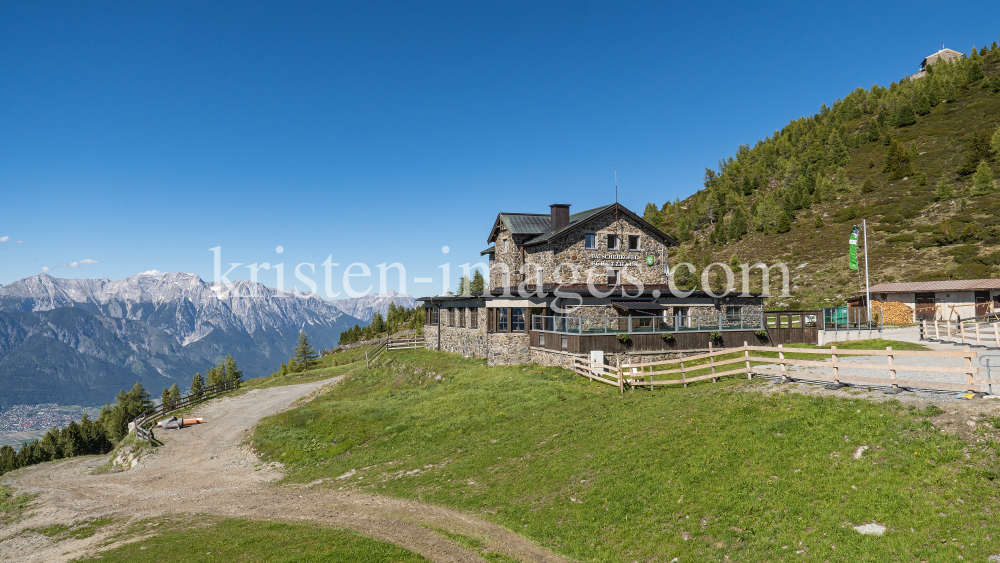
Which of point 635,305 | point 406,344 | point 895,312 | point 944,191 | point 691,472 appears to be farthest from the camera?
point 944,191

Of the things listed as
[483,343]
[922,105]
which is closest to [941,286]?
[483,343]

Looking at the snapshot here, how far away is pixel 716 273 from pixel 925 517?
8499 centimetres

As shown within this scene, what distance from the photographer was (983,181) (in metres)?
77.2

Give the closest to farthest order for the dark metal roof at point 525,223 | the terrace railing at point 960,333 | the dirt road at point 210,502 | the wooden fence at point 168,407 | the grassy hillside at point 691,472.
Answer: the grassy hillside at point 691,472 → the dirt road at point 210,502 → the terrace railing at point 960,333 → the wooden fence at point 168,407 → the dark metal roof at point 525,223

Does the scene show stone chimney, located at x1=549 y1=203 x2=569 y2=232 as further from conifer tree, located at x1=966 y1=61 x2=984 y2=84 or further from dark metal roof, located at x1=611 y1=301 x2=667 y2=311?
conifer tree, located at x1=966 y1=61 x2=984 y2=84

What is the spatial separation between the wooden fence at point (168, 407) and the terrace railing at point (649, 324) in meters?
25.9

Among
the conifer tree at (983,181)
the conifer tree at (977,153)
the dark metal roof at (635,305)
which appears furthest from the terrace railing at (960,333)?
the conifer tree at (977,153)

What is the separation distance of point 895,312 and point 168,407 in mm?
67164

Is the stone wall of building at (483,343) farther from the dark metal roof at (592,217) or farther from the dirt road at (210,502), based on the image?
the dirt road at (210,502)

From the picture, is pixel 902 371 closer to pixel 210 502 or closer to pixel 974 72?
pixel 210 502

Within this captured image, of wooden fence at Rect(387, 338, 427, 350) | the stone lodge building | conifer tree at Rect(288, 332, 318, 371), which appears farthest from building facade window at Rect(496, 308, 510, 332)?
conifer tree at Rect(288, 332, 318, 371)

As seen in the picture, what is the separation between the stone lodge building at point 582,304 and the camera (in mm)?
29922

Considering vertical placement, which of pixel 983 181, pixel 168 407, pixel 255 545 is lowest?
pixel 168 407

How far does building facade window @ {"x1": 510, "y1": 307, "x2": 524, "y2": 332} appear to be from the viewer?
115 ft
